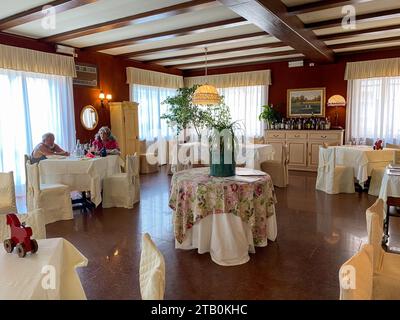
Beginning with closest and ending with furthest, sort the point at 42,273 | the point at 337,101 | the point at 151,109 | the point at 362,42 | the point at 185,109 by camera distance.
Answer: the point at 42,273 → the point at 362,42 → the point at 337,101 → the point at 185,109 → the point at 151,109

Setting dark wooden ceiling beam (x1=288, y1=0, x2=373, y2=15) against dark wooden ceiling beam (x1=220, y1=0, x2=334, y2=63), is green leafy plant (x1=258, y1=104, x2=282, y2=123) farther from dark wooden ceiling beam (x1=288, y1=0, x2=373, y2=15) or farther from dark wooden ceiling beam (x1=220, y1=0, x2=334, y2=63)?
dark wooden ceiling beam (x1=288, y1=0, x2=373, y2=15)

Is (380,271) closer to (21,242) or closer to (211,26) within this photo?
(21,242)

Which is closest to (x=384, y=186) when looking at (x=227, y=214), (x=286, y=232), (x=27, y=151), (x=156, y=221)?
(x=286, y=232)

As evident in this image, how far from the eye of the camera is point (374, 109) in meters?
7.41

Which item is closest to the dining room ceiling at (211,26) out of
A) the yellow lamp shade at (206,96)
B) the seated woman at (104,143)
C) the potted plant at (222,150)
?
the yellow lamp shade at (206,96)

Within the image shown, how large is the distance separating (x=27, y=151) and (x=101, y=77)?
7.94 ft

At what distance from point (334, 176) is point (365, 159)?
0.56 metres

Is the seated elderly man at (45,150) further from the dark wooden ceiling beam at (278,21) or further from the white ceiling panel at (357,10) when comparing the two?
Result: the white ceiling panel at (357,10)

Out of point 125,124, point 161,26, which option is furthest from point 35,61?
point 161,26

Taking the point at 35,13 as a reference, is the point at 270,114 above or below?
below

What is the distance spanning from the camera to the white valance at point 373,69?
7031 millimetres

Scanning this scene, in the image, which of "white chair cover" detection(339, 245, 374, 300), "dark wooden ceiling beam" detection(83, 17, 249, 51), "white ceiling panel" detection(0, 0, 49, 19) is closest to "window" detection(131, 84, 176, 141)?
"dark wooden ceiling beam" detection(83, 17, 249, 51)

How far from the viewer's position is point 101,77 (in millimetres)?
Result: 7281

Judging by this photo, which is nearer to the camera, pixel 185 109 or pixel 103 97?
pixel 103 97
